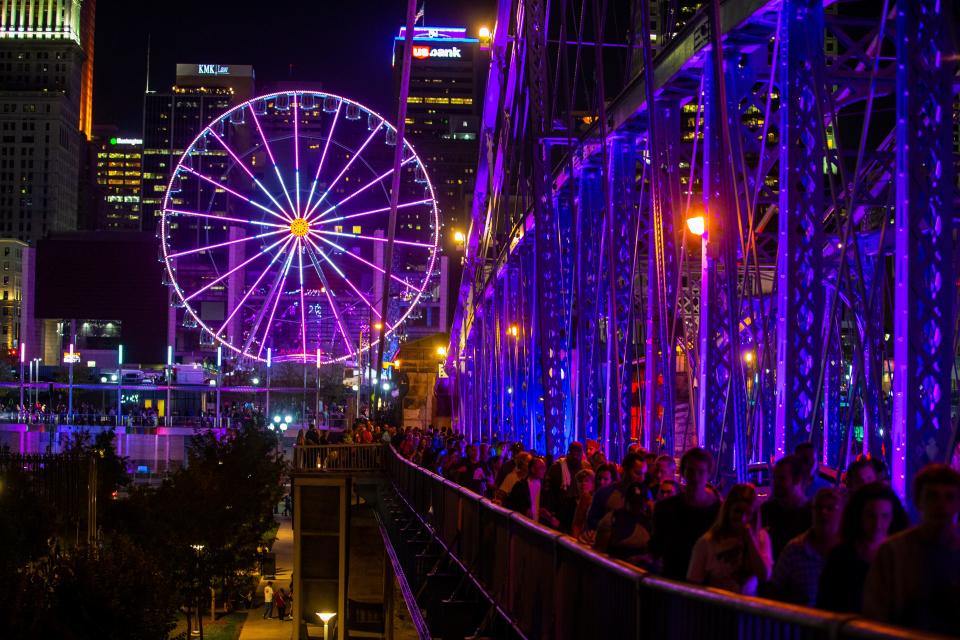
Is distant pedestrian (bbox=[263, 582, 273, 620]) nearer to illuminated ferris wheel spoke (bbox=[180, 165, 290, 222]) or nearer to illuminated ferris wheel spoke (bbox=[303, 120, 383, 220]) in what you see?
illuminated ferris wheel spoke (bbox=[180, 165, 290, 222])

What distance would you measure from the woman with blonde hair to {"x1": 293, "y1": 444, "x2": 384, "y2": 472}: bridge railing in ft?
104

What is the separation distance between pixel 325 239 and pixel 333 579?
86.7 feet

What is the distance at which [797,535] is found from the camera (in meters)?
7.45

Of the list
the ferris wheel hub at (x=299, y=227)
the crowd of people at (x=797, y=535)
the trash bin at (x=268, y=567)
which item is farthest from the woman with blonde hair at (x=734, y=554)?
the ferris wheel hub at (x=299, y=227)

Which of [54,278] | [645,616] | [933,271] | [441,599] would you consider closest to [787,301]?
[933,271]

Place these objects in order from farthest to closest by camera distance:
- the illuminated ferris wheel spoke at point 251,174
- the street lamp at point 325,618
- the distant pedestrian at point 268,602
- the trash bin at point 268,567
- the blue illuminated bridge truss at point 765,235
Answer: the illuminated ferris wheel spoke at point 251,174 < the trash bin at point 268,567 < the distant pedestrian at point 268,602 < the street lamp at point 325,618 < the blue illuminated bridge truss at point 765,235

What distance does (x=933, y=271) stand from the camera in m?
10.2

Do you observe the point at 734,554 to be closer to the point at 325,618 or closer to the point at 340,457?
the point at 325,618

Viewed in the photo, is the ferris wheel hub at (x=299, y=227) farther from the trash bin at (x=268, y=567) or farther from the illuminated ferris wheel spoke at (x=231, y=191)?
the trash bin at (x=268, y=567)

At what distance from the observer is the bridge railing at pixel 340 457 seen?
125ft

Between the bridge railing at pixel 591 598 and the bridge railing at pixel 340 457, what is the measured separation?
80.7 feet

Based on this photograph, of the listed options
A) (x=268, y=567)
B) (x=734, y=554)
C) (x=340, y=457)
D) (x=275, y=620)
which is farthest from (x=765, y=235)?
(x=268, y=567)

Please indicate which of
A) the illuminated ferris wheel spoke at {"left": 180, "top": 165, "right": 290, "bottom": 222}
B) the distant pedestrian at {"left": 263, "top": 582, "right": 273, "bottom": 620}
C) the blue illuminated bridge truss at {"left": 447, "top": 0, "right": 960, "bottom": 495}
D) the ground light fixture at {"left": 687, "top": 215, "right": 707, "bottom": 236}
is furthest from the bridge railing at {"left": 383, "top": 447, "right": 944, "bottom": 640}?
the illuminated ferris wheel spoke at {"left": 180, "top": 165, "right": 290, "bottom": 222}

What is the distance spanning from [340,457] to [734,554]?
3228 centimetres
